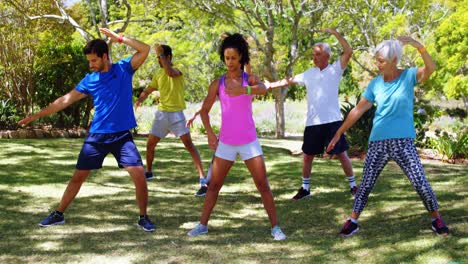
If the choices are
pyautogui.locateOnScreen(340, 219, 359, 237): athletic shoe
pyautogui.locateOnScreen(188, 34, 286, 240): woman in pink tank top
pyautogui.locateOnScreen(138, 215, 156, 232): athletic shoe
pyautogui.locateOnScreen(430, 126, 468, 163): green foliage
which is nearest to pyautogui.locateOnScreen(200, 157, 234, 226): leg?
pyautogui.locateOnScreen(188, 34, 286, 240): woman in pink tank top

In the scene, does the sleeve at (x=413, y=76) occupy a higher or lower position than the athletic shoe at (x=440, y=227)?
higher

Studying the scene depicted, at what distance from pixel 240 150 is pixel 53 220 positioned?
74.8 inches

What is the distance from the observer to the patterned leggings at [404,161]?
4586 millimetres

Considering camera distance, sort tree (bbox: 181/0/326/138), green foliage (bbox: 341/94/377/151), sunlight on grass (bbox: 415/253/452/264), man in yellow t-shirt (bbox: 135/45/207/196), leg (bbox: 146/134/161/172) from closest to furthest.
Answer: sunlight on grass (bbox: 415/253/452/264) < man in yellow t-shirt (bbox: 135/45/207/196) < leg (bbox: 146/134/161/172) < green foliage (bbox: 341/94/377/151) < tree (bbox: 181/0/326/138)

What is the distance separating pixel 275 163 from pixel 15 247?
17.8ft

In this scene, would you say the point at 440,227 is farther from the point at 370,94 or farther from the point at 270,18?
the point at 270,18

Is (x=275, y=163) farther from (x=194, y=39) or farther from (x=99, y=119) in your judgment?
(x=194, y=39)

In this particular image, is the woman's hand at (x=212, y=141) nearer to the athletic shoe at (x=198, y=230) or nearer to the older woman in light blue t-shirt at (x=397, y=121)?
the athletic shoe at (x=198, y=230)

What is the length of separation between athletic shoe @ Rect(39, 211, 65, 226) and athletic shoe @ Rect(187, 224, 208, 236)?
124 centimetres

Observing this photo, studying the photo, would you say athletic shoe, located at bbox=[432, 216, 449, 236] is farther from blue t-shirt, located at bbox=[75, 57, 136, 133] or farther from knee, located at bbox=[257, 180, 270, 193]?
blue t-shirt, located at bbox=[75, 57, 136, 133]

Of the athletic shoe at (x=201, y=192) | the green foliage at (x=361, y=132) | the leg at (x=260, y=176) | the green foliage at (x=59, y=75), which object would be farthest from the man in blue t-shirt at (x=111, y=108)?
the green foliage at (x=59, y=75)

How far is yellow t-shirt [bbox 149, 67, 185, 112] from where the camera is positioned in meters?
7.08

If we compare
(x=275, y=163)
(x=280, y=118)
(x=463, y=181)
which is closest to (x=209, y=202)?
(x=463, y=181)

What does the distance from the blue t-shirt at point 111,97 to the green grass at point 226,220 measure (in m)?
0.95
